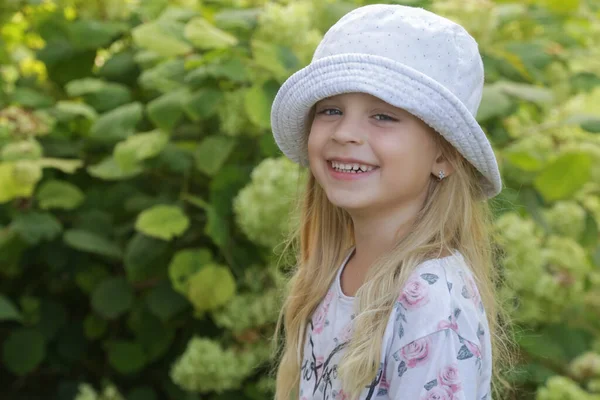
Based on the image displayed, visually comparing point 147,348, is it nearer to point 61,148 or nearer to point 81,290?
point 81,290

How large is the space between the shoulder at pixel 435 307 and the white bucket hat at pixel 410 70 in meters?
0.21

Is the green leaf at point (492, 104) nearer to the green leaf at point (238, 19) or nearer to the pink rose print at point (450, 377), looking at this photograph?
the green leaf at point (238, 19)

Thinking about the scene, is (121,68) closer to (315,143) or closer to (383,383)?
(315,143)

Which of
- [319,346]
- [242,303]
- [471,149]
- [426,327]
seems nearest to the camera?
[426,327]

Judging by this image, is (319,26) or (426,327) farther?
(319,26)

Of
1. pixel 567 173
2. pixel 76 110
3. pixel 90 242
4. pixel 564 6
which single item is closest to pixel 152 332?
pixel 90 242

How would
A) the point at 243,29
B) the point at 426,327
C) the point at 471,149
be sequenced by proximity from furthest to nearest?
the point at 243,29, the point at 471,149, the point at 426,327

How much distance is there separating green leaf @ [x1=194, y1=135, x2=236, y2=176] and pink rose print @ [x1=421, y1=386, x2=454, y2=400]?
1.35 m

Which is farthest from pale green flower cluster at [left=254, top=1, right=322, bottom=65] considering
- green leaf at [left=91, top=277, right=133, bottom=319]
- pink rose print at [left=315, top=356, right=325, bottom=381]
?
pink rose print at [left=315, top=356, right=325, bottom=381]

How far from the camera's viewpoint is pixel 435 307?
Result: 1.41 metres

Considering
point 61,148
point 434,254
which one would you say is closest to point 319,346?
point 434,254

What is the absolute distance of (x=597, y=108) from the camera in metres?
2.59

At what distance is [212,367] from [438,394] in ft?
4.03

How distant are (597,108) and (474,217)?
1087 millimetres
